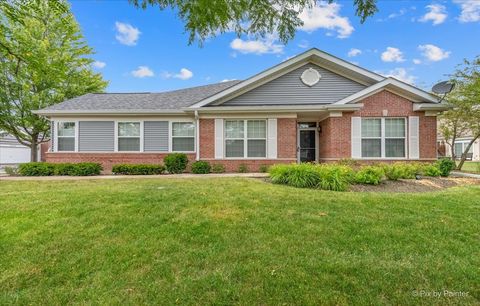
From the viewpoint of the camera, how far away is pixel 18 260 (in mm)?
3756

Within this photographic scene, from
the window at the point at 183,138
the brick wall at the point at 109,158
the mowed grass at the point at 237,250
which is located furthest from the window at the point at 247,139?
the mowed grass at the point at 237,250

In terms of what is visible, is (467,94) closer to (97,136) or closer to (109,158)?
(109,158)

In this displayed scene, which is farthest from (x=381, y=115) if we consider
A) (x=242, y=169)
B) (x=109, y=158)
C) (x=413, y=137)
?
(x=109, y=158)

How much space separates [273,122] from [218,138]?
270 cm

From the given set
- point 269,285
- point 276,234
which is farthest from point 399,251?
point 269,285

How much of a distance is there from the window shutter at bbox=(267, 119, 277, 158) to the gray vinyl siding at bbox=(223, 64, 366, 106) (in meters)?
1.10

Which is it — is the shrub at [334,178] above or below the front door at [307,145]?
below

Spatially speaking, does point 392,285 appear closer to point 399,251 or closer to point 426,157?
point 399,251

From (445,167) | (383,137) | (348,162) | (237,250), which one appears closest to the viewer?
(237,250)

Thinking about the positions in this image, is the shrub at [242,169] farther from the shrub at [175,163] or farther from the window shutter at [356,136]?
the window shutter at [356,136]

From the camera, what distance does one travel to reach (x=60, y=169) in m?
12.0

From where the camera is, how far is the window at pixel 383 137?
1221cm

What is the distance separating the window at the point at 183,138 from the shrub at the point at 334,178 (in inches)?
291

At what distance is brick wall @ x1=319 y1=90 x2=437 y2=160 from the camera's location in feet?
39.4
